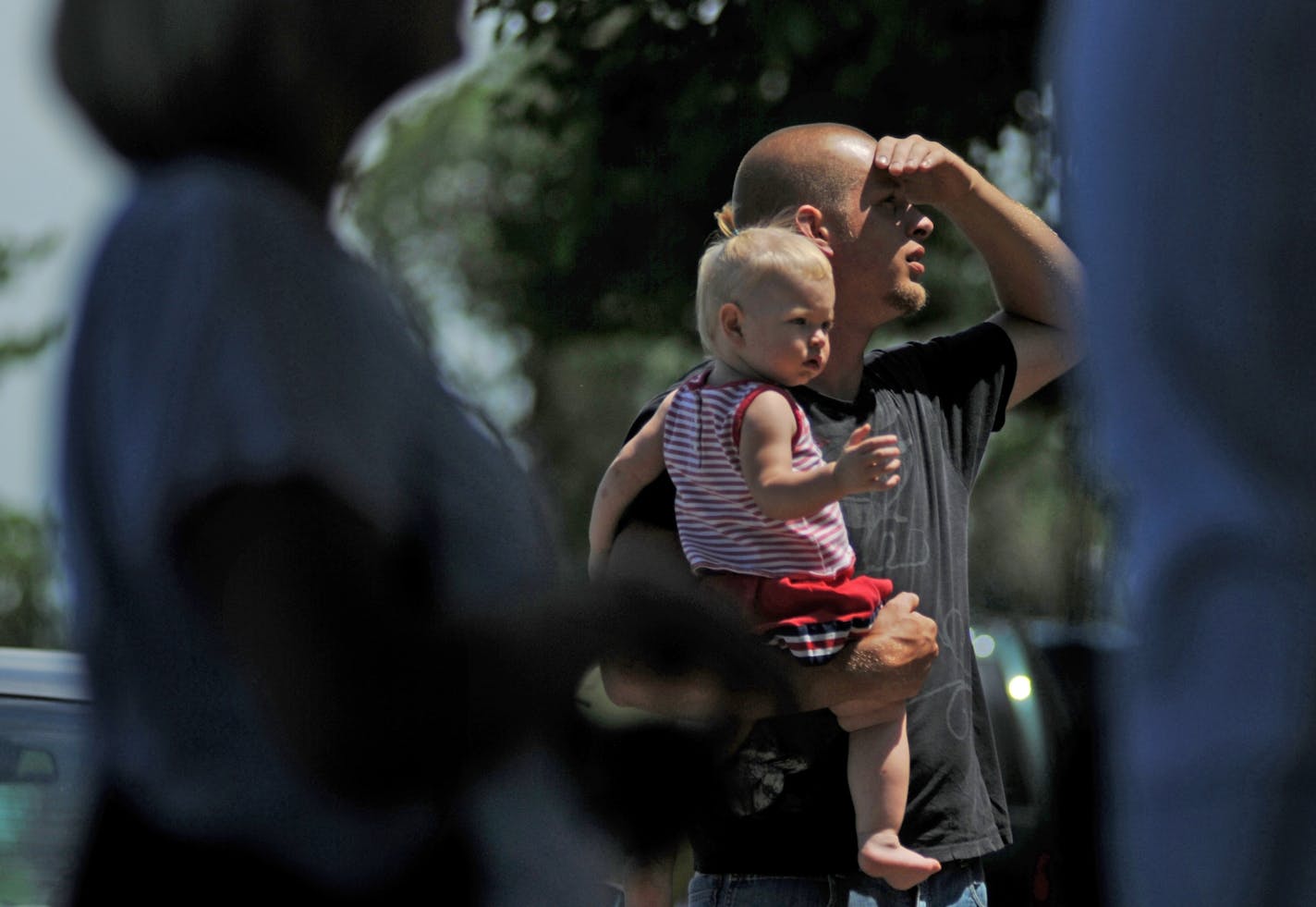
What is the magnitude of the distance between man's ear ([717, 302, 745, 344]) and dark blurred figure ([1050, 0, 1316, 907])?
50.3 inches

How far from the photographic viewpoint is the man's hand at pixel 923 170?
288cm

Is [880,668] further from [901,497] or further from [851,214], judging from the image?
[851,214]

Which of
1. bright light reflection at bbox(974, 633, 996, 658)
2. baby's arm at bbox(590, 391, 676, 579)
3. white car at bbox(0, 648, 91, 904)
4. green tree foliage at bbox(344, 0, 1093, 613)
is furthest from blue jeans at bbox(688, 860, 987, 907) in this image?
green tree foliage at bbox(344, 0, 1093, 613)

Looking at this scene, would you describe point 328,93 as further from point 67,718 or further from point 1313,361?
point 67,718

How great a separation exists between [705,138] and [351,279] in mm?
6132

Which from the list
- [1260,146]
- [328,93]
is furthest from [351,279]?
[1260,146]

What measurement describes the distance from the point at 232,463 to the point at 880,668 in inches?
52.5

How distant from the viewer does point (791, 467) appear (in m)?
2.54

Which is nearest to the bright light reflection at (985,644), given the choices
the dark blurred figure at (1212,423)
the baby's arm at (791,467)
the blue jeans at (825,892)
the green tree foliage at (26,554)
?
the green tree foliage at (26,554)

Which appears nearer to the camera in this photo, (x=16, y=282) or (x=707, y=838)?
(x=707, y=838)

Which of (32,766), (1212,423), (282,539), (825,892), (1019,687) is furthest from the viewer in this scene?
(1019,687)

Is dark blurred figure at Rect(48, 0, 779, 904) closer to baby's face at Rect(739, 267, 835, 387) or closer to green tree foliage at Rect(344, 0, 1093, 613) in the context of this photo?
baby's face at Rect(739, 267, 835, 387)

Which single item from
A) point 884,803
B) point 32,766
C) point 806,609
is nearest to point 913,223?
point 806,609

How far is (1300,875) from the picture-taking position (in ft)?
4.08
